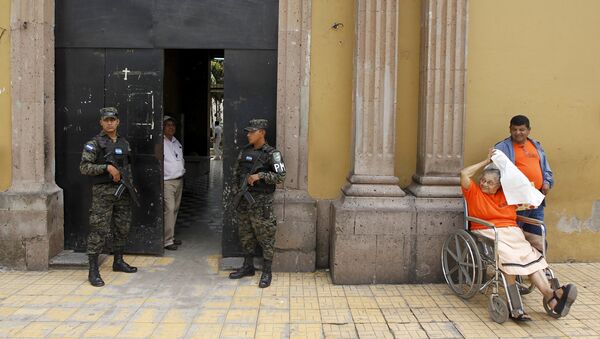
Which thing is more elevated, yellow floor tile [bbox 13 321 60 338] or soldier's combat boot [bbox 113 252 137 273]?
soldier's combat boot [bbox 113 252 137 273]

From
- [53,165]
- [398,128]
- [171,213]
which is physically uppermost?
[398,128]

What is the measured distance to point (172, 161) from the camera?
661 centimetres

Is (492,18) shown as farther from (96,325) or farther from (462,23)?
(96,325)

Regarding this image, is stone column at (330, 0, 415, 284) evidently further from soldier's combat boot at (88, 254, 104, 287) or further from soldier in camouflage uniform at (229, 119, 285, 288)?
soldier's combat boot at (88, 254, 104, 287)

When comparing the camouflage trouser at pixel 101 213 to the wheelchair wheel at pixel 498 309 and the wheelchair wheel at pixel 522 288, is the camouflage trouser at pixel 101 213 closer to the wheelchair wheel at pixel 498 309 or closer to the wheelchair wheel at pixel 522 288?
the wheelchair wheel at pixel 498 309

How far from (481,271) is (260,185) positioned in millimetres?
2352

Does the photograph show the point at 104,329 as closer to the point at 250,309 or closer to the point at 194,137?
the point at 250,309

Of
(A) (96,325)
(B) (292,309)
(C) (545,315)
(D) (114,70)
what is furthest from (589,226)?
(D) (114,70)

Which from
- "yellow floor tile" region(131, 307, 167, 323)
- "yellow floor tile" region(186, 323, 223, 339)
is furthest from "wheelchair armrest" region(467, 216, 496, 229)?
"yellow floor tile" region(131, 307, 167, 323)

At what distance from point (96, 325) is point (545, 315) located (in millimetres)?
4045

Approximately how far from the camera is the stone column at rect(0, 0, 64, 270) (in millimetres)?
5660

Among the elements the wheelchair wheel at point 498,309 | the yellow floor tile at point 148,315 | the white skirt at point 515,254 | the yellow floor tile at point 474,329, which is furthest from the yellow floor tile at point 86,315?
the white skirt at point 515,254

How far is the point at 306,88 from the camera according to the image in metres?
5.70

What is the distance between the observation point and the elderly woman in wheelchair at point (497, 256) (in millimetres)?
4359
